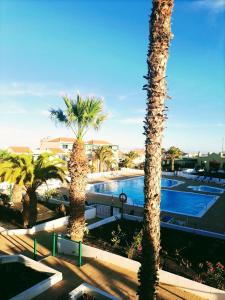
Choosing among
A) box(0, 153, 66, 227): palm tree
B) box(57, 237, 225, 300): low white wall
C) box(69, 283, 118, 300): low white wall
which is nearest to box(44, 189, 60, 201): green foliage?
box(0, 153, 66, 227): palm tree

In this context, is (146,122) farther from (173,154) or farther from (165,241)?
(173,154)

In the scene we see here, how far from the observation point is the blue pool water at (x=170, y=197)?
24938 mm

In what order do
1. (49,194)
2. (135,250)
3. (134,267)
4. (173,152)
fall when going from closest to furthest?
1. (134,267)
2. (135,250)
3. (49,194)
4. (173,152)

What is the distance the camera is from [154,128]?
6492 mm

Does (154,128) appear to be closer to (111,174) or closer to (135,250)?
(135,250)

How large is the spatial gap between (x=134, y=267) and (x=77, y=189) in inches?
180

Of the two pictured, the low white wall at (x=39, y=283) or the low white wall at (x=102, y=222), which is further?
the low white wall at (x=102, y=222)

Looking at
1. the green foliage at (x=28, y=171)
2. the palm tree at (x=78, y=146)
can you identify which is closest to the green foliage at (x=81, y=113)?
the palm tree at (x=78, y=146)

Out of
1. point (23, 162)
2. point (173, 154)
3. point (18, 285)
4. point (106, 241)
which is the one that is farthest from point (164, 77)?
point (173, 154)

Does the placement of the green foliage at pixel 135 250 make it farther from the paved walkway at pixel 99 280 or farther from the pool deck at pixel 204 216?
the pool deck at pixel 204 216

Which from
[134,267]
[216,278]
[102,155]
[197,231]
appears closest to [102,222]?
[197,231]

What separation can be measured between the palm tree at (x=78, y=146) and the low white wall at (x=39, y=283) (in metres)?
2.84

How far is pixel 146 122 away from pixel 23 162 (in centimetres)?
1168

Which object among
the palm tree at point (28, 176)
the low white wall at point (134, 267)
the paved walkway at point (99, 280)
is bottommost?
the paved walkway at point (99, 280)
